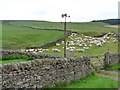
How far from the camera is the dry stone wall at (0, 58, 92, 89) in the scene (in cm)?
1917

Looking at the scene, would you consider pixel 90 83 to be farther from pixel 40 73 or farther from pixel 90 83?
pixel 40 73

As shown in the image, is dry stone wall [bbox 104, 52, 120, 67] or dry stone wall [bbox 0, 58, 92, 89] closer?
dry stone wall [bbox 0, 58, 92, 89]

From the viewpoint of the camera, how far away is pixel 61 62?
24.2 metres

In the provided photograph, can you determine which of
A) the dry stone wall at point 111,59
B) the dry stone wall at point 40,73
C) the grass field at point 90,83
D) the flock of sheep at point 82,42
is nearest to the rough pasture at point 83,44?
the flock of sheep at point 82,42

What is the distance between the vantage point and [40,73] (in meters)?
21.8

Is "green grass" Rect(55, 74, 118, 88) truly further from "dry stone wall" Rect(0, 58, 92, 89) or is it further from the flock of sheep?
the flock of sheep

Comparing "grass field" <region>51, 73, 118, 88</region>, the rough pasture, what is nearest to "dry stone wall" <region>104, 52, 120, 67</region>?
"grass field" <region>51, 73, 118, 88</region>

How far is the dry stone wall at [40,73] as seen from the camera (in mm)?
19175

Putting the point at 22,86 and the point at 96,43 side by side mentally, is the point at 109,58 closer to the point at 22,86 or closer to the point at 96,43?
the point at 22,86

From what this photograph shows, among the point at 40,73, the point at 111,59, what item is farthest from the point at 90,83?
the point at 111,59

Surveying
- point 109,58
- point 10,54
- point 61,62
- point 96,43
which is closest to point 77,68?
point 61,62

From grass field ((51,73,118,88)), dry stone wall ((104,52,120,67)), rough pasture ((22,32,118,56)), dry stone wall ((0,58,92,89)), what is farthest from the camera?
rough pasture ((22,32,118,56))

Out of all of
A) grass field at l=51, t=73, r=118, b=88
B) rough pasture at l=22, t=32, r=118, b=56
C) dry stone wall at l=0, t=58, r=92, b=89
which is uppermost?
dry stone wall at l=0, t=58, r=92, b=89

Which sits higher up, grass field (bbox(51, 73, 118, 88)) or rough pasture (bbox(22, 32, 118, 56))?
grass field (bbox(51, 73, 118, 88))
